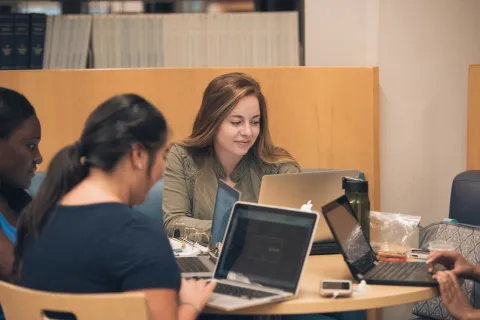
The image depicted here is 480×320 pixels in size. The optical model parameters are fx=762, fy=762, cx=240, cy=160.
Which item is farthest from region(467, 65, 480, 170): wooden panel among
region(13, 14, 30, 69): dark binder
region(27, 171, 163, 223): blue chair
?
region(13, 14, 30, 69): dark binder

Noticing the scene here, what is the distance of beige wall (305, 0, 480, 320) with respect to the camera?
4.16m

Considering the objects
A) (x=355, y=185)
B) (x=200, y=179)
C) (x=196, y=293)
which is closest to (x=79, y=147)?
(x=196, y=293)

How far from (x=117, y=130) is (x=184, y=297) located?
20.4 inches

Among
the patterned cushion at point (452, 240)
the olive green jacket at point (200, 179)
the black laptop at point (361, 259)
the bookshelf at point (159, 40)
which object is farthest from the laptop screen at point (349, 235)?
the bookshelf at point (159, 40)

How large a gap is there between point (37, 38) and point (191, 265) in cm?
256

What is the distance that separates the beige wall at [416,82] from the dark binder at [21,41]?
1848mm

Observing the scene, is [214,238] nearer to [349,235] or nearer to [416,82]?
[349,235]

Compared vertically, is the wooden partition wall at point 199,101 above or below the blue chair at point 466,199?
above

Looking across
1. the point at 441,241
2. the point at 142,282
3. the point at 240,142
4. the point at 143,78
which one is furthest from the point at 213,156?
the point at 142,282

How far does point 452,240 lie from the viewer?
3.04m

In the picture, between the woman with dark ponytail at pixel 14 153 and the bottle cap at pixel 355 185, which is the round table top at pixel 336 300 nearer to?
the bottle cap at pixel 355 185

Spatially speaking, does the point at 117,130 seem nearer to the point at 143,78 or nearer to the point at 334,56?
the point at 143,78

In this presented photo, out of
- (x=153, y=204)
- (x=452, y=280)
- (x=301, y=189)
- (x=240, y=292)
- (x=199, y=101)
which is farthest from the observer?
(x=199, y=101)

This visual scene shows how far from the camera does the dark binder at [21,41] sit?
4625 mm
